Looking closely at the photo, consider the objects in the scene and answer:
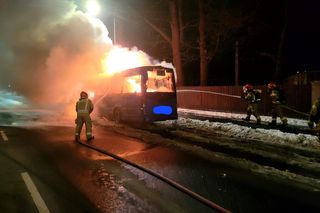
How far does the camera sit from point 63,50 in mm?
27750

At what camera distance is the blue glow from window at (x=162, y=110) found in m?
16.5

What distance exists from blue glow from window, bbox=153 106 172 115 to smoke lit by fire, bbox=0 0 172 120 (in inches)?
382

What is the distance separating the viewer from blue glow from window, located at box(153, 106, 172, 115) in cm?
1651

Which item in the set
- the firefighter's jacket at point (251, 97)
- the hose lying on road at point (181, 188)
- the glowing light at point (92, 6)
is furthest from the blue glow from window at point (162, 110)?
the glowing light at point (92, 6)

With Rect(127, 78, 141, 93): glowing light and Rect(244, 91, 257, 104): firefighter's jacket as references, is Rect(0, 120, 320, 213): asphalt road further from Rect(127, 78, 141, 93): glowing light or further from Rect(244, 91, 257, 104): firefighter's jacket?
Rect(244, 91, 257, 104): firefighter's jacket

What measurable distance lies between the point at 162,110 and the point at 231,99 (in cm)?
822

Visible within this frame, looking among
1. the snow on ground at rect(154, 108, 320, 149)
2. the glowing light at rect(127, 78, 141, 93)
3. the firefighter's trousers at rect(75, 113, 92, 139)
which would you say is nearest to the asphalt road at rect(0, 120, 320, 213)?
the firefighter's trousers at rect(75, 113, 92, 139)

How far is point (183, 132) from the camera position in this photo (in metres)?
14.2

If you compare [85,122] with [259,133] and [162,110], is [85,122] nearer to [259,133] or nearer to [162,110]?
[162,110]

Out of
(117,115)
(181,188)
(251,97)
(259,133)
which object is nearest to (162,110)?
(117,115)

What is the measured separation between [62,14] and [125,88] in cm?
1361

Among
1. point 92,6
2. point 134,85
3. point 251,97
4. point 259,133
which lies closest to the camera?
point 259,133

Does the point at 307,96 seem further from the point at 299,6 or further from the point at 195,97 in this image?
the point at 299,6

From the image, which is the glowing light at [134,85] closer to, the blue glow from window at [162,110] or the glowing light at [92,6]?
the blue glow from window at [162,110]
